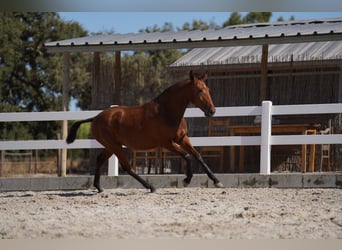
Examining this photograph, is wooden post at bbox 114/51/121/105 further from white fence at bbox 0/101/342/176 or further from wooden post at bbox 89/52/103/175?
white fence at bbox 0/101/342/176

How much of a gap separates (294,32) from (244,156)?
10.2 feet

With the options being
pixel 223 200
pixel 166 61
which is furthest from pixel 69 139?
pixel 166 61

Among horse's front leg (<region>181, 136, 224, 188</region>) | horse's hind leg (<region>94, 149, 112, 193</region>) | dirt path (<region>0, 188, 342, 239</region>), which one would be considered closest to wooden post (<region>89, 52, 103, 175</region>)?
horse's hind leg (<region>94, 149, 112, 193</region>)

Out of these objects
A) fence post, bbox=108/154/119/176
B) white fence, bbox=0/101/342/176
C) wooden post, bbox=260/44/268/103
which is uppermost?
wooden post, bbox=260/44/268/103

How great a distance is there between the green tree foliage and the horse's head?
641 inches

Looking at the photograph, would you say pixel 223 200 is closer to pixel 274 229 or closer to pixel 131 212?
pixel 131 212

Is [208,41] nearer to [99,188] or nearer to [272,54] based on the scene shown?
[272,54]

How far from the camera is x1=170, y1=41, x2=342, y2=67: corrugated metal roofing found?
14.5 m

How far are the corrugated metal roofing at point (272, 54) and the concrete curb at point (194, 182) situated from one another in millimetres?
4396

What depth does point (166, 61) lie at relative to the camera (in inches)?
1236

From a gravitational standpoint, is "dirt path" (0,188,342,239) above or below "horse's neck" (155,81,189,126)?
below

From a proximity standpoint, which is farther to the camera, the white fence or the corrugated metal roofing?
the corrugated metal roofing

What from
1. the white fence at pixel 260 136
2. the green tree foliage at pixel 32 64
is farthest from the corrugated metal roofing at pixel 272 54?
the green tree foliage at pixel 32 64

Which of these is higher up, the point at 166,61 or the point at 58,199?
the point at 166,61
